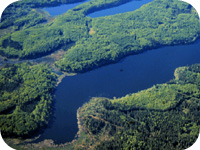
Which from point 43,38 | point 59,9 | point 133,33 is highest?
point 59,9

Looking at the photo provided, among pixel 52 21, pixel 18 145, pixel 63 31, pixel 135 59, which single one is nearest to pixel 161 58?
pixel 135 59

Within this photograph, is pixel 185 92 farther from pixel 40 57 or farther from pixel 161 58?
pixel 40 57

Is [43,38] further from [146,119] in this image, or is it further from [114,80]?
[146,119]

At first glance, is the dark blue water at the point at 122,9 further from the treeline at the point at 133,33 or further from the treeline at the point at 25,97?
the treeline at the point at 25,97

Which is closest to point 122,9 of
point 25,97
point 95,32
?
point 95,32

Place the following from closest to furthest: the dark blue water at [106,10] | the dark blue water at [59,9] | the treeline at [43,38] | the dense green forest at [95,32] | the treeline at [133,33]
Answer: the treeline at [133,33] < the dense green forest at [95,32] < the treeline at [43,38] < the dark blue water at [59,9] < the dark blue water at [106,10]

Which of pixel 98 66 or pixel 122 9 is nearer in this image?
A: pixel 98 66

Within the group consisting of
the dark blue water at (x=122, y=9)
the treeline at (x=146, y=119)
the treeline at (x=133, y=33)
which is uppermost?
the dark blue water at (x=122, y=9)

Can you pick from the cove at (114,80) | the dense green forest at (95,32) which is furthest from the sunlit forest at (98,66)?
the cove at (114,80)
